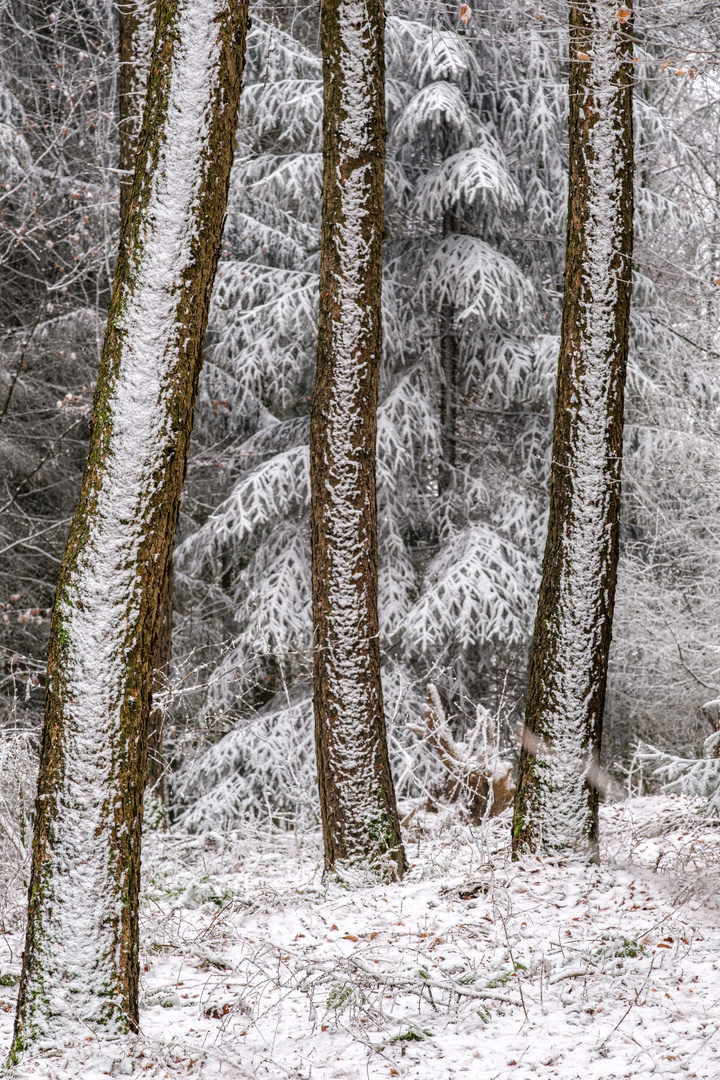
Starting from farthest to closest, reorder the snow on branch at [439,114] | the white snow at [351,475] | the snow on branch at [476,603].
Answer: the snow on branch at [439,114]
the snow on branch at [476,603]
the white snow at [351,475]

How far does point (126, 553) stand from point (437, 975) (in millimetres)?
2544

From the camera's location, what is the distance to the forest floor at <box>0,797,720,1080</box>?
3.65m

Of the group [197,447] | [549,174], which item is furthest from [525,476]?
[197,447]

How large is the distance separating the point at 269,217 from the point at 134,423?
9728mm

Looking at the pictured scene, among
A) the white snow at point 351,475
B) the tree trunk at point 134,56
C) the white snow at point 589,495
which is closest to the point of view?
the white snow at point 589,495

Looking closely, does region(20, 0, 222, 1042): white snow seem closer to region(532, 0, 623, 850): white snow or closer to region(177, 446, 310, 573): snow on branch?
region(532, 0, 623, 850): white snow

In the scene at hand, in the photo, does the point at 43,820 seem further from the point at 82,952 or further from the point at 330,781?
the point at 330,781

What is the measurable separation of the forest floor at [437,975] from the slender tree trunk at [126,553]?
0.36 metres

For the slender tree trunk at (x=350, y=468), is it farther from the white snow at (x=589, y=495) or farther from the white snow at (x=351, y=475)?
the white snow at (x=589, y=495)

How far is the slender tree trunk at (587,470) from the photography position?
600cm

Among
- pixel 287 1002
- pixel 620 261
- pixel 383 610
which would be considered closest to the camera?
pixel 287 1002

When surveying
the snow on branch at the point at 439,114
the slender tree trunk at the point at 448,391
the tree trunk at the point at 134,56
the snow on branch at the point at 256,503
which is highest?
the snow on branch at the point at 439,114

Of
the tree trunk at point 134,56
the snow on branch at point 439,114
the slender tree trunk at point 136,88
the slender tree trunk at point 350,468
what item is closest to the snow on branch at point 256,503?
the slender tree trunk at point 136,88

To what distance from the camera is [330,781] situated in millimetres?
6145
